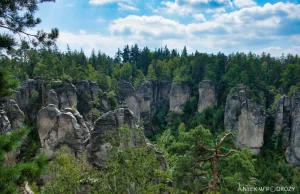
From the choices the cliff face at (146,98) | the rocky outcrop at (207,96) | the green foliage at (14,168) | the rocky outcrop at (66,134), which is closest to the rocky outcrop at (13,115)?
the rocky outcrop at (66,134)

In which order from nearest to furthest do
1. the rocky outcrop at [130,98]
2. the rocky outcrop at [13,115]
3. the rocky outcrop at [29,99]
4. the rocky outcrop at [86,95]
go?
the rocky outcrop at [13,115] < the rocky outcrop at [29,99] < the rocky outcrop at [86,95] < the rocky outcrop at [130,98]

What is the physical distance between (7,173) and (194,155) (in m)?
12.9

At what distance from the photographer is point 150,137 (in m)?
51.4

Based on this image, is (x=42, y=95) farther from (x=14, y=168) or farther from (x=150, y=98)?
(x=14, y=168)

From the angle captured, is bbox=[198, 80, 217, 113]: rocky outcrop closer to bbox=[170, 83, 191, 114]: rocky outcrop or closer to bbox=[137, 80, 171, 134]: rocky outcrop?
bbox=[170, 83, 191, 114]: rocky outcrop

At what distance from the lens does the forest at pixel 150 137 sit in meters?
7.33

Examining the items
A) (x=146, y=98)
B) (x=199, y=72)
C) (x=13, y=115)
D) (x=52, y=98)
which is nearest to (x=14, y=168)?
(x=13, y=115)

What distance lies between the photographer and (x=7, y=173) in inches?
227

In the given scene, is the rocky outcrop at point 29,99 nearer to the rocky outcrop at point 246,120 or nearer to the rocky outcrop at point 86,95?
the rocky outcrop at point 86,95

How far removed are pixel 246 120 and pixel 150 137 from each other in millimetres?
18098

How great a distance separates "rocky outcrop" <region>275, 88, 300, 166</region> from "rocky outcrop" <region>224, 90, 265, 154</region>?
7.16 feet

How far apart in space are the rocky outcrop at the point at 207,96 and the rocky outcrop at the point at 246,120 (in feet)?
27.8

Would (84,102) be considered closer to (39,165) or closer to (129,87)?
(129,87)

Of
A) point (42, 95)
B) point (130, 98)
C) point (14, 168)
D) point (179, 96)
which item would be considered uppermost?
point (14, 168)
